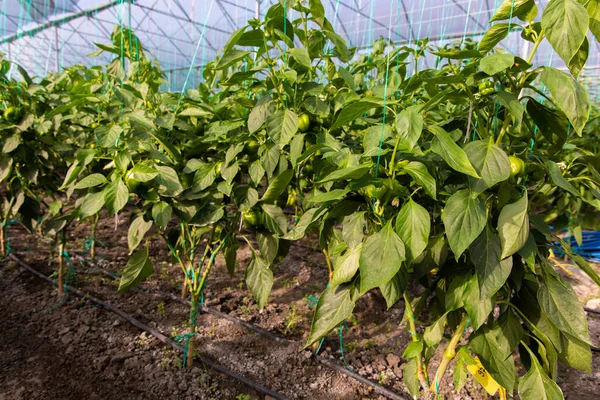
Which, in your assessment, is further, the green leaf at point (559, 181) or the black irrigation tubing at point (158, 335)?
the black irrigation tubing at point (158, 335)

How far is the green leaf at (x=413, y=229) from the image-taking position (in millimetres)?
826

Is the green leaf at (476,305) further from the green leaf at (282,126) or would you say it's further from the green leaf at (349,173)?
the green leaf at (282,126)

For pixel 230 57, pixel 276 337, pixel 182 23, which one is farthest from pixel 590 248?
pixel 182 23

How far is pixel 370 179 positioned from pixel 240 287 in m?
1.66

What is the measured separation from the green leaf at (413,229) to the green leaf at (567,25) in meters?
0.38

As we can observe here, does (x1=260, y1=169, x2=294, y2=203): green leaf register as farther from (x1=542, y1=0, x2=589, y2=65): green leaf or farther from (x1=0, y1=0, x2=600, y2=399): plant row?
(x1=542, y1=0, x2=589, y2=65): green leaf

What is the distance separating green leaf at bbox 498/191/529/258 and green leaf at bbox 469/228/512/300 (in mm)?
41

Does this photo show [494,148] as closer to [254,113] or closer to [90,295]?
[254,113]

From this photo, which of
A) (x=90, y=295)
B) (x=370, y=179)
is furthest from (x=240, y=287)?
(x=370, y=179)

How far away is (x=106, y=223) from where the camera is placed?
11.2 ft

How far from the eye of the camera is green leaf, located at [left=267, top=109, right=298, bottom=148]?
1113mm

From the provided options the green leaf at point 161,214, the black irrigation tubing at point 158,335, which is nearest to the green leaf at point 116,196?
the green leaf at point 161,214

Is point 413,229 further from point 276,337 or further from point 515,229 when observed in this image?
point 276,337

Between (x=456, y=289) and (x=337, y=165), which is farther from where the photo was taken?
(x=337, y=165)
